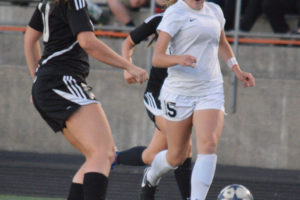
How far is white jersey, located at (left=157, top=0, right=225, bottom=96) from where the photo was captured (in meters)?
5.53

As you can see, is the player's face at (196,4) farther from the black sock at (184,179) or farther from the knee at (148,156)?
the knee at (148,156)

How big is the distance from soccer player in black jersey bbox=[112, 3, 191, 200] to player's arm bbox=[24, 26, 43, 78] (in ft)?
3.29

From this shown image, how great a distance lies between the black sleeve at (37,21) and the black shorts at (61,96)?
442 millimetres

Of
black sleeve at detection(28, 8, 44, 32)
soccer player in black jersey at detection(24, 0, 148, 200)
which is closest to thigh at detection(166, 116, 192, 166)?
soccer player in black jersey at detection(24, 0, 148, 200)

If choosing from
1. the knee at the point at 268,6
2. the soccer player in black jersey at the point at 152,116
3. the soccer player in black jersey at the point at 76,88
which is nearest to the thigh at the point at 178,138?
the soccer player in black jersey at the point at 152,116

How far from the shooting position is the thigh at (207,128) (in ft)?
17.8

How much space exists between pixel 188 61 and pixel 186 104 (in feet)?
1.99

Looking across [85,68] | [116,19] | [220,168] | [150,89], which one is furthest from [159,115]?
[116,19]

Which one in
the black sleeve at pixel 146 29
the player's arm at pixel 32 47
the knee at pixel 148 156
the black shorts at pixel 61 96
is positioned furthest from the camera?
the knee at pixel 148 156

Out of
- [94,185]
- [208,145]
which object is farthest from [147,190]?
[94,185]

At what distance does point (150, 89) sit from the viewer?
6.51 metres

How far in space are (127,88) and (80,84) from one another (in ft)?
16.4

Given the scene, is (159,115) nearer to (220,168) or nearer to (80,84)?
(80,84)

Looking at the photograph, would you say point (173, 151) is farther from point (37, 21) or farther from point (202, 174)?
point (37, 21)
